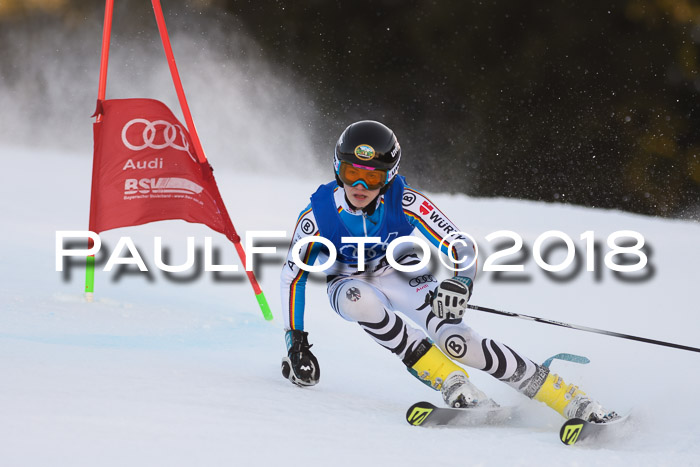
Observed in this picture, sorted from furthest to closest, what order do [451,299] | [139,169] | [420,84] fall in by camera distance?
[420,84] < [139,169] < [451,299]

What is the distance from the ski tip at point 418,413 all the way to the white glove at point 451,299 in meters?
0.35

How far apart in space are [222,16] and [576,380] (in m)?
12.6

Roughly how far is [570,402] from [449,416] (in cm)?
48

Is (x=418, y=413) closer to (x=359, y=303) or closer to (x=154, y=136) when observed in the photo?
(x=359, y=303)

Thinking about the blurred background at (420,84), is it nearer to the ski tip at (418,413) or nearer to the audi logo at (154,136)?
the audi logo at (154,136)

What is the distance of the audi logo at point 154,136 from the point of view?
14.5ft

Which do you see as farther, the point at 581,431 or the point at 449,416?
the point at 449,416

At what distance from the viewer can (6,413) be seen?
2.24 metres

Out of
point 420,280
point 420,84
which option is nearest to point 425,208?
point 420,280

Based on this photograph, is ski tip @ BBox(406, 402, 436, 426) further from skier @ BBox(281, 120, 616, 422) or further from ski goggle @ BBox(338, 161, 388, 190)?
ski goggle @ BBox(338, 161, 388, 190)

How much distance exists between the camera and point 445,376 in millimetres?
2789

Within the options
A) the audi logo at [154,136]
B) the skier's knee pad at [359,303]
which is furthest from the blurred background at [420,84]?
the skier's knee pad at [359,303]

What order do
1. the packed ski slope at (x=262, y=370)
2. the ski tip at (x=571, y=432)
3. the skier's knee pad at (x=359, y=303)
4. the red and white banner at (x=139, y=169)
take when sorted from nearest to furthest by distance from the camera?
the packed ski slope at (x=262, y=370) → the ski tip at (x=571, y=432) → the skier's knee pad at (x=359, y=303) → the red and white banner at (x=139, y=169)

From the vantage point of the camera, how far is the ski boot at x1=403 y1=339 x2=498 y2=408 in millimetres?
2688
